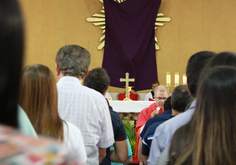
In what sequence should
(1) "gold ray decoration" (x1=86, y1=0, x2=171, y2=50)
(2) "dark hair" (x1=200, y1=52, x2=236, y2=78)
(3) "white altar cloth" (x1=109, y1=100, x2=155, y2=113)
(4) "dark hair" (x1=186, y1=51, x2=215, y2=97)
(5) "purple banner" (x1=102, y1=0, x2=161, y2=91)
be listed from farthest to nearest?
1. (1) "gold ray decoration" (x1=86, y1=0, x2=171, y2=50)
2. (5) "purple banner" (x1=102, y1=0, x2=161, y2=91)
3. (3) "white altar cloth" (x1=109, y1=100, x2=155, y2=113)
4. (4) "dark hair" (x1=186, y1=51, x2=215, y2=97)
5. (2) "dark hair" (x1=200, y1=52, x2=236, y2=78)

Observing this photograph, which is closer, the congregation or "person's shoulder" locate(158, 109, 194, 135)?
the congregation

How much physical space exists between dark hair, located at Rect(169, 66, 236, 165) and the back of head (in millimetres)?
1071

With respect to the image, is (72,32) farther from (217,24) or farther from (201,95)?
(201,95)

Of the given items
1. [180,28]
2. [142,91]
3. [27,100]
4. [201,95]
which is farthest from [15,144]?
[180,28]

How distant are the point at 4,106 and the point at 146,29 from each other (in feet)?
24.3

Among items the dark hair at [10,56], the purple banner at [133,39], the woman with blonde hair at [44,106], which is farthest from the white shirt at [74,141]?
the purple banner at [133,39]

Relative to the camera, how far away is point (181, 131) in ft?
4.04

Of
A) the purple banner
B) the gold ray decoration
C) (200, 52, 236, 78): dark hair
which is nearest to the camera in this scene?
(200, 52, 236, 78): dark hair

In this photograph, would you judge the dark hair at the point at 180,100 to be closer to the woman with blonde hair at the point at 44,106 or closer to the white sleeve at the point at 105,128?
the white sleeve at the point at 105,128

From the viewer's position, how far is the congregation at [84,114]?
1.04 feet

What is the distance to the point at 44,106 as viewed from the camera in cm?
143

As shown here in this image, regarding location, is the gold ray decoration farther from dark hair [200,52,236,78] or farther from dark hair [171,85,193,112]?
dark hair [200,52,236,78]

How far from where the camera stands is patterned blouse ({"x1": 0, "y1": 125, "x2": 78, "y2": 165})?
0.94 ft

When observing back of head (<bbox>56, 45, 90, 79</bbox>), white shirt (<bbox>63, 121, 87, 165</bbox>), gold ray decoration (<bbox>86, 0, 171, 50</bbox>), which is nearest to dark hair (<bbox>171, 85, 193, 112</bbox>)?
back of head (<bbox>56, 45, 90, 79</bbox>)
